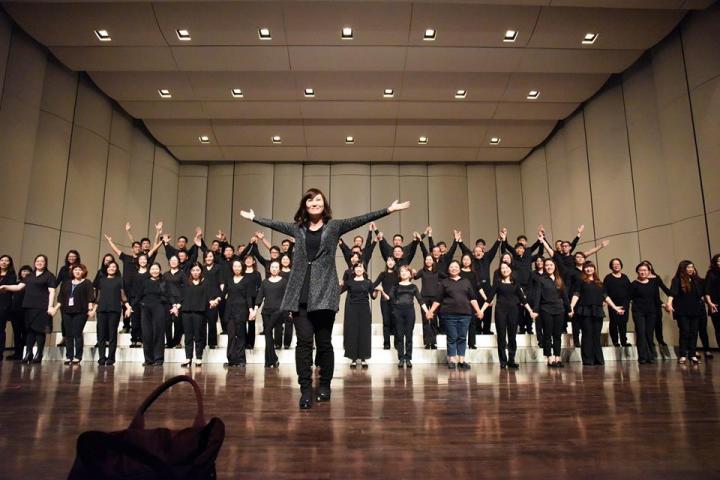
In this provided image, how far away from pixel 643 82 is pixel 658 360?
17.0 ft

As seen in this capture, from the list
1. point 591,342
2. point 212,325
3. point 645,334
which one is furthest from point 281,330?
point 645,334

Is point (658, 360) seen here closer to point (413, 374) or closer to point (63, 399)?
point (413, 374)

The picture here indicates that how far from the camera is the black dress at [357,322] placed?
625 centimetres

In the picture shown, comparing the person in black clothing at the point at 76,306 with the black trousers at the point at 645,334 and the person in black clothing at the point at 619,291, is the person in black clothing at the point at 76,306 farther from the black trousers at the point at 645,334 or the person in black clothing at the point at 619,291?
the black trousers at the point at 645,334

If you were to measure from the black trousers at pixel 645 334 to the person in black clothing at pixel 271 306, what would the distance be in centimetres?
511

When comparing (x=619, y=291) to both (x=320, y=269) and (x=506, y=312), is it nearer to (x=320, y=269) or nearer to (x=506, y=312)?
(x=506, y=312)

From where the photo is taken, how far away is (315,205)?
332cm

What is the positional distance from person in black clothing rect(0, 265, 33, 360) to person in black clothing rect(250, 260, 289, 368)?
3523 mm

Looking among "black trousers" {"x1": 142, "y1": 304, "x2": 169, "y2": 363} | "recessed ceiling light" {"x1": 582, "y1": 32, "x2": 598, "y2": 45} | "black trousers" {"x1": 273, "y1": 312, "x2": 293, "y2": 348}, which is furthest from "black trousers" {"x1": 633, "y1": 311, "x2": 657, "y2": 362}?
"black trousers" {"x1": 142, "y1": 304, "x2": 169, "y2": 363}

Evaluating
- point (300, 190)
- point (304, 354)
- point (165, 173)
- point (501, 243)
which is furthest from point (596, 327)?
point (165, 173)

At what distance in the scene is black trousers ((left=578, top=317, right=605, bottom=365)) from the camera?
21.3 feet

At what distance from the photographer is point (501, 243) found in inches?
334

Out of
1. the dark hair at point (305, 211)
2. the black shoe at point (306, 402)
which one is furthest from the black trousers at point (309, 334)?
the dark hair at point (305, 211)

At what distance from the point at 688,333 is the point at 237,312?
6.28 metres
